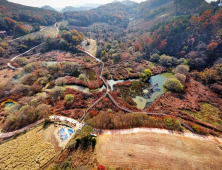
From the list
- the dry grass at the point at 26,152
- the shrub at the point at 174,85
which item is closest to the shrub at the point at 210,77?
the shrub at the point at 174,85

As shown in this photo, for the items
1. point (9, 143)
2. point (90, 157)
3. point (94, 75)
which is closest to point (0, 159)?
point (9, 143)

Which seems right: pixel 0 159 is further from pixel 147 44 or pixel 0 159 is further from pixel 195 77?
pixel 147 44

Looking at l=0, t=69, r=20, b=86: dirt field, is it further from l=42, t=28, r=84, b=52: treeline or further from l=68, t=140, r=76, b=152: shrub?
l=68, t=140, r=76, b=152: shrub

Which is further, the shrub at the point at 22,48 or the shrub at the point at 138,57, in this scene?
the shrub at the point at 22,48

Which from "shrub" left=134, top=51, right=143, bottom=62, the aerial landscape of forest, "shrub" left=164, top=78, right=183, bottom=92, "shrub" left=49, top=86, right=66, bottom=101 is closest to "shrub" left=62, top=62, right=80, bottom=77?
the aerial landscape of forest

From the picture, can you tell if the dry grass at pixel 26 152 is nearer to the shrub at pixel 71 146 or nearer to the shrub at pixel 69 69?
the shrub at pixel 71 146
